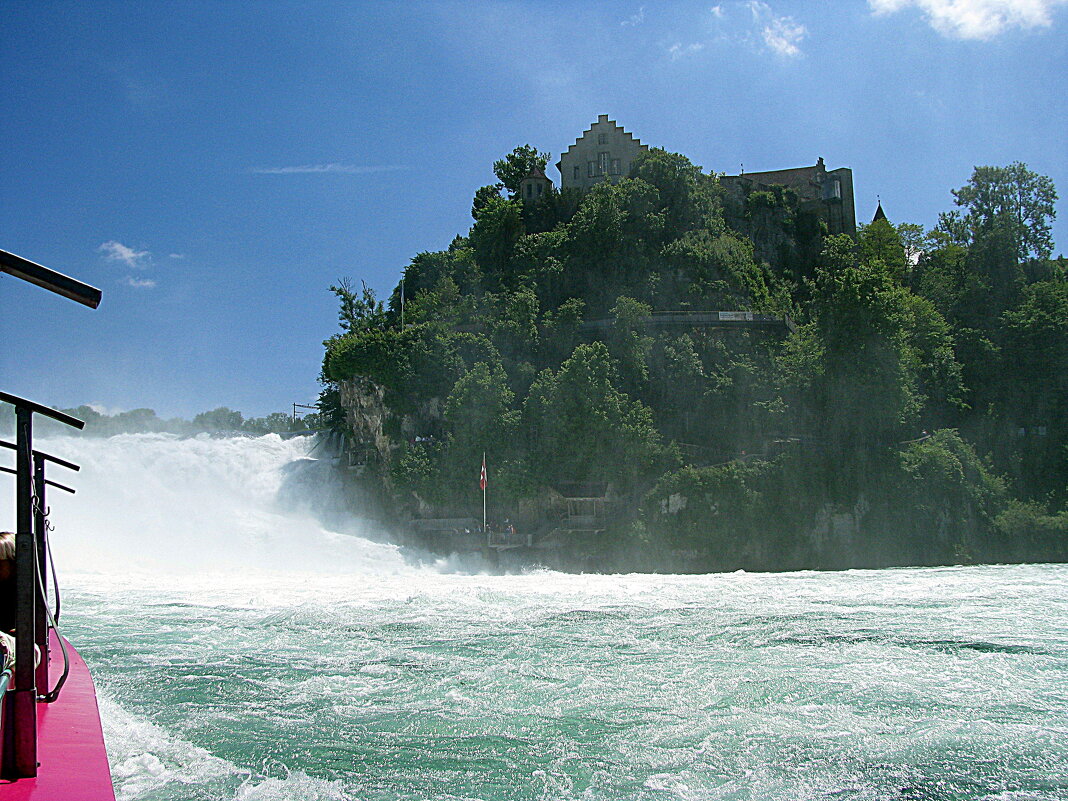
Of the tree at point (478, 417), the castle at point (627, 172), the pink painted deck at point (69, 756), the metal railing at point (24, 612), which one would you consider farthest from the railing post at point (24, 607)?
the castle at point (627, 172)

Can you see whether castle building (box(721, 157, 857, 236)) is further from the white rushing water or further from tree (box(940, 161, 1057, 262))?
the white rushing water

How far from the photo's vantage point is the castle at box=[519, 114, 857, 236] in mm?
60969

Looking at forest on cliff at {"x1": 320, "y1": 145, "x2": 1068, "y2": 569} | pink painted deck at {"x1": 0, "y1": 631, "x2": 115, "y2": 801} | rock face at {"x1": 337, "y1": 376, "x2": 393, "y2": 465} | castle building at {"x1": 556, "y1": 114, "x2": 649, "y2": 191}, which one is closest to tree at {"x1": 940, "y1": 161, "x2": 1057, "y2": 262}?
forest on cliff at {"x1": 320, "y1": 145, "x2": 1068, "y2": 569}

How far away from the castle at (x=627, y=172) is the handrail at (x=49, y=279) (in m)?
57.3

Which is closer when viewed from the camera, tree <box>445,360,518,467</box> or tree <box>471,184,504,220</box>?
tree <box>445,360,518,467</box>

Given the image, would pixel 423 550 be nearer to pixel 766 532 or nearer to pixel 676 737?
pixel 766 532

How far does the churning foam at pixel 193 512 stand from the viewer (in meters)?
33.9

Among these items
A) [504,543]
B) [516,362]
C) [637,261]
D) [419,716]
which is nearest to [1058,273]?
[637,261]

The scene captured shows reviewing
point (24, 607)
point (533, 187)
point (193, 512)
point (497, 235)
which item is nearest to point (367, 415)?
point (193, 512)

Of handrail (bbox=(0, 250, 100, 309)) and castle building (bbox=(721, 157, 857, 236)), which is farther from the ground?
castle building (bbox=(721, 157, 857, 236))

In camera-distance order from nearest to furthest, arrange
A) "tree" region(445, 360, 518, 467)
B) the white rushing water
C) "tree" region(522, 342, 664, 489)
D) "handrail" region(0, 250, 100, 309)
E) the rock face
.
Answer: "handrail" region(0, 250, 100, 309), the white rushing water, "tree" region(522, 342, 664, 489), "tree" region(445, 360, 518, 467), the rock face

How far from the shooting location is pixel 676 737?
934 cm

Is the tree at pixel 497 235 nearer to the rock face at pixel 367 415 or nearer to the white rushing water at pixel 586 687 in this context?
the rock face at pixel 367 415

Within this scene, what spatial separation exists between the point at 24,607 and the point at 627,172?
59254 millimetres
